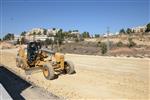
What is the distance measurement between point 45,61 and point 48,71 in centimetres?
153

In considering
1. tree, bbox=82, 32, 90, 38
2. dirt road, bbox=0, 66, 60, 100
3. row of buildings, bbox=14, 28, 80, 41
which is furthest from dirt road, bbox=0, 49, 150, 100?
tree, bbox=82, 32, 90, 38

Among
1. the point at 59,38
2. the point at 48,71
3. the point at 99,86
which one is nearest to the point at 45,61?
the point at 48,71

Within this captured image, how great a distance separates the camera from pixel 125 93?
10.4 metres

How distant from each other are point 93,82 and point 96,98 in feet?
9.65

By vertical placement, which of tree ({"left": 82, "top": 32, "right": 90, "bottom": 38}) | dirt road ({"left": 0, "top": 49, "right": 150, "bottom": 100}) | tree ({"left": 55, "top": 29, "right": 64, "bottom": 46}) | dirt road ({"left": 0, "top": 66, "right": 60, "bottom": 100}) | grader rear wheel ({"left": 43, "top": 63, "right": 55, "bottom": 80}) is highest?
tree ({"left": 82, "top": 32, "right": 90, "bottom": 38})

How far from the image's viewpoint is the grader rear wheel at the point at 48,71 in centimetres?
1377

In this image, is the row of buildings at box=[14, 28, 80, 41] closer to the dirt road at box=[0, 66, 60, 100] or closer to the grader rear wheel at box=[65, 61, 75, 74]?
the grader rear wheel at box=[65, 61, 75, 74]

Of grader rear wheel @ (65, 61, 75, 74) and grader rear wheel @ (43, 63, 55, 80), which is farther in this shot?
grader rear wheel @ (65, 61, 75, 74)

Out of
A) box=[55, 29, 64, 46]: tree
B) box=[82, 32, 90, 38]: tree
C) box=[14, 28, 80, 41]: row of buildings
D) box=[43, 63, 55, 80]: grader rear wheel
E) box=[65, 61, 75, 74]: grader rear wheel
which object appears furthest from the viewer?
box=[82, 32, 90, 38]: tree

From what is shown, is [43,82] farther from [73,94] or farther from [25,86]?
[73,94]

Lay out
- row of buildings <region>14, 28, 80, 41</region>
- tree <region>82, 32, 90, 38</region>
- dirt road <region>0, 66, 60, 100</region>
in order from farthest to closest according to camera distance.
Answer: tree <region>82, 32, 90, 38</region>
row of buildings <region>14, 28, 80, 41</region>
dirt road <region>0, 66, 60, 100</region>

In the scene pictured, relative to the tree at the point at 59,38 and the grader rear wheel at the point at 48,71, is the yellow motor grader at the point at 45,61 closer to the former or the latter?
the grader rear wheel at the point at 48,71

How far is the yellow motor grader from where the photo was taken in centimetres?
1430

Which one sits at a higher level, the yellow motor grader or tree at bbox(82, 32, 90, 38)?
tree at bbox(82, 32, 90, 38)
